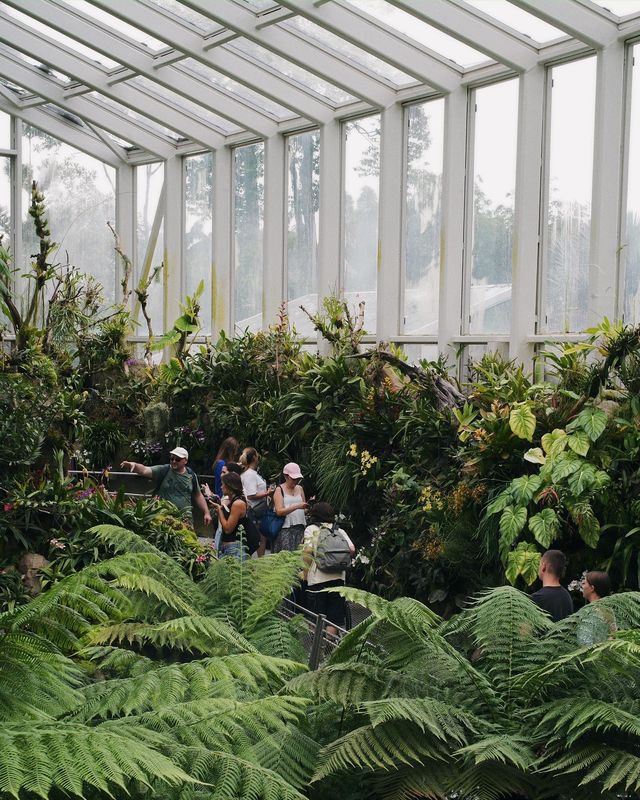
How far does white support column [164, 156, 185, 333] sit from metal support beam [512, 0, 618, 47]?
8593 millimetres

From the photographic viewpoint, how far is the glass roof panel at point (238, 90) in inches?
543

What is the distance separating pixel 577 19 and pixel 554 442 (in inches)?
165

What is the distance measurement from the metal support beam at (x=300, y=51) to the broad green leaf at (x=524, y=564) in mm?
6908

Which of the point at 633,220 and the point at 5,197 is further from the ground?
the point at 5,197

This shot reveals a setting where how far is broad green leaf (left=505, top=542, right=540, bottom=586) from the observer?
7.05m

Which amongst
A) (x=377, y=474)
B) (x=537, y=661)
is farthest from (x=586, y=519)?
(x=537, y=661)

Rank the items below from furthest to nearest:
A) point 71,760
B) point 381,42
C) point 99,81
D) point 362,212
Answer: point 99,81 → point 362,212 → point 381,42 → point 71,760

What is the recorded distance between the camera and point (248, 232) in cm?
1535

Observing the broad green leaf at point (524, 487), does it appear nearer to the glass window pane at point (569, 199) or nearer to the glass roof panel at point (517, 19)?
the glass window pane at point (569, 199)

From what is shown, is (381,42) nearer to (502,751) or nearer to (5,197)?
(5,197)

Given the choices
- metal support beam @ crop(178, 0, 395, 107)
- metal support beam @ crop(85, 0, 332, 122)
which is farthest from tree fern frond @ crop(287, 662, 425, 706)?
metal support beam @ crop(85, 0, 332, 122)

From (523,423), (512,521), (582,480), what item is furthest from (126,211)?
(582,480)

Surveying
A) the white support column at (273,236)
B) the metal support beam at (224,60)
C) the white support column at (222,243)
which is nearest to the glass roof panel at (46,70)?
the white support column at (222,243)

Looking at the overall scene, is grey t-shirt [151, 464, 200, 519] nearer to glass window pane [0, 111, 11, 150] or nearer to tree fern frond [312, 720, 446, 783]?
tree fern frond [312, 720, 446, 783]
